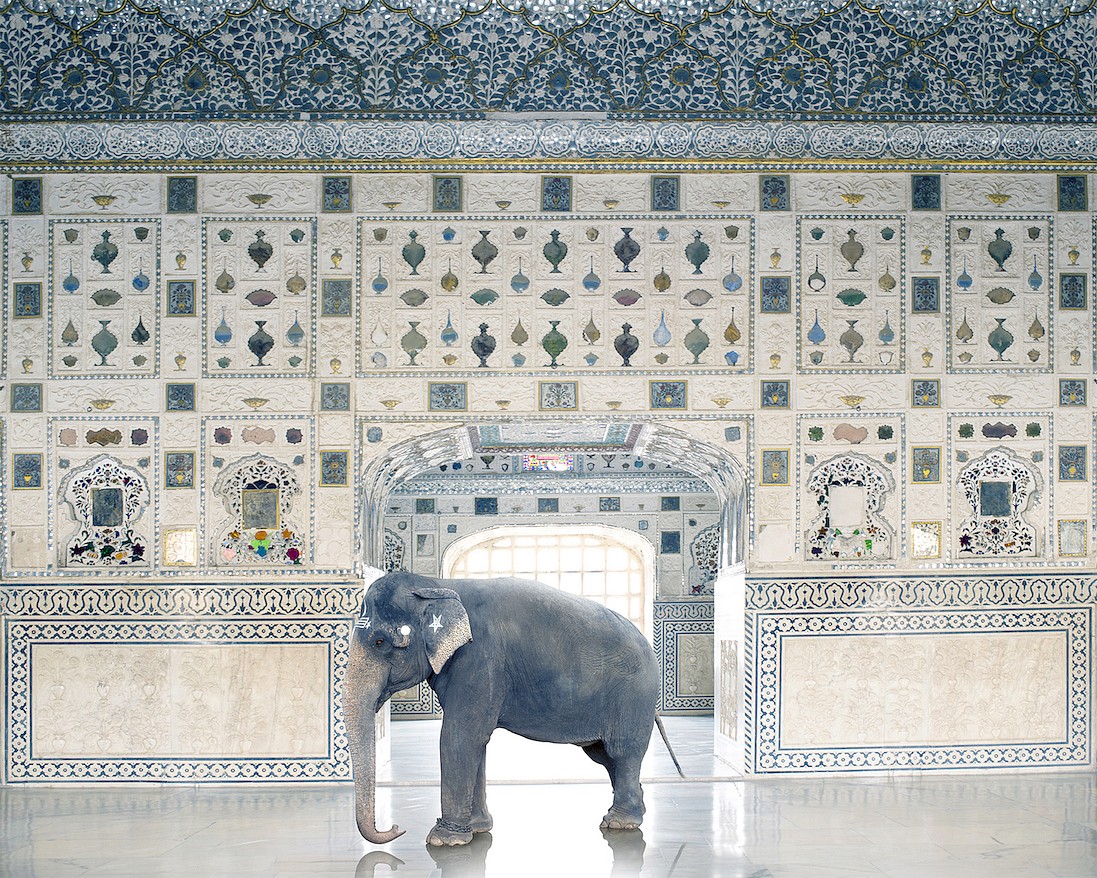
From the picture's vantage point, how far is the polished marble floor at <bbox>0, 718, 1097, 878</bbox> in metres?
5.96

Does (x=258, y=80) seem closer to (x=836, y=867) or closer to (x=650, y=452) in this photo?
(x=650, y=452)

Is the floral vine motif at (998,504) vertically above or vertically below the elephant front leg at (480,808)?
above

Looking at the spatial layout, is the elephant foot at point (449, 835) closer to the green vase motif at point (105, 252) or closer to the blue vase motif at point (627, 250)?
the blue vase motif at point (627, 250)

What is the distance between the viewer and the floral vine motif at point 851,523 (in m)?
9.20

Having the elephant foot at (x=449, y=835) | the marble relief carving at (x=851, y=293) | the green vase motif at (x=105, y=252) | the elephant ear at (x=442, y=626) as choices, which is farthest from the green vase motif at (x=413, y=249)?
the elephant foot at (x=449, y=835)

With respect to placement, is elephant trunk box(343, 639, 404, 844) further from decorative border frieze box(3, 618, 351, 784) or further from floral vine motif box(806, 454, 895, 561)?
floral vine motif box(806, 454, 895, 561)

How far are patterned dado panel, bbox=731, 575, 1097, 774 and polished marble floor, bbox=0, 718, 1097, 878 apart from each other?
220mm

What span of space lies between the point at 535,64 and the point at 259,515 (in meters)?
3.69

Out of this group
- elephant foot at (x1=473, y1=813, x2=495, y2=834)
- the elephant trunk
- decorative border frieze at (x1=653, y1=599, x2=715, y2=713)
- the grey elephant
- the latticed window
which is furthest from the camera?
the latticed window

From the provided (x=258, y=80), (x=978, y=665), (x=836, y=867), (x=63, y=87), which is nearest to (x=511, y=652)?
(x=836, y=867)

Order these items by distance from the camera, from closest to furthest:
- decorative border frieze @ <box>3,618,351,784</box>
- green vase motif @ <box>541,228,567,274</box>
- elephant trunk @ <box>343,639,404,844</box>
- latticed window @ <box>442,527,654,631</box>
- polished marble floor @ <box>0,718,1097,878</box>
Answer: polished marble floor @ <box>0,718,1097,878</box> < elephant trunk @ <box>343,639,404,844</box> < decorative border frieze @ <box>3,618,351,784</box> < green vase motif @ <box>541,228,567,274</box> < latticed window @ <box>442,527,654,631</box>

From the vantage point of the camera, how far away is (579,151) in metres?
9.23

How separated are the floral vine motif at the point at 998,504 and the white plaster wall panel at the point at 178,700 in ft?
15.0

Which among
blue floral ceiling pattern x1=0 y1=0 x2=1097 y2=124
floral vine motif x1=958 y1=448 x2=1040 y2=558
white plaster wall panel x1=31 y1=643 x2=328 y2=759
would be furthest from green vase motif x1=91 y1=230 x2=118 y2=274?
floral vine motif x1=958 y1=448 x2=1040 y2=558
